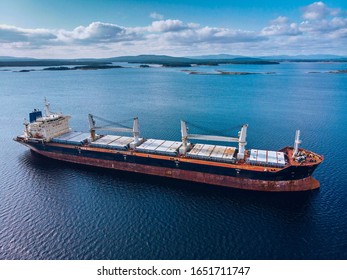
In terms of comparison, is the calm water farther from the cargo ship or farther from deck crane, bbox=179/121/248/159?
deck crane, bbox=179/121/248/159

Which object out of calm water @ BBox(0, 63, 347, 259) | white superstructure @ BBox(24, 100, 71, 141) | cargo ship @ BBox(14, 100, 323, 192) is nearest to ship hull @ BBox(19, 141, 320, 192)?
cargo ship @ BBox(14, 100, 323, 192)

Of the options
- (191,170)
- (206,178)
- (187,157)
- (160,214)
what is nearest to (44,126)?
(187,157)

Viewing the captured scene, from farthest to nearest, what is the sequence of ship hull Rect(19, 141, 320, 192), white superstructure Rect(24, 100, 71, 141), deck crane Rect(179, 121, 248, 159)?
white superstructure Rect(24, 100, 71, 141) → deck crane Rect(179, 121, 248, 159) → ship hull Rect(19, 141, 320, 192)

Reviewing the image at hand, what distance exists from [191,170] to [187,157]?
8.05 feet

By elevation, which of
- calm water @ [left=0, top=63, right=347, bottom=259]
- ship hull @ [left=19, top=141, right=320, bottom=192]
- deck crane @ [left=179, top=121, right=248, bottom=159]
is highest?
deck crane @ [left=179, top=121, right=248, bottom=159]

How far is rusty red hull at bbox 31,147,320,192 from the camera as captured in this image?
114 ft

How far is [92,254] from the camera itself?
969 inches

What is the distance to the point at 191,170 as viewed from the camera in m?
38.2

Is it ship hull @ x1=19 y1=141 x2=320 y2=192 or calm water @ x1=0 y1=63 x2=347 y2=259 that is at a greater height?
ship hull @ x1=19 y1=141 x2=320 y2=192

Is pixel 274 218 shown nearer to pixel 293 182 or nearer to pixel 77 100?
pixel 293 182

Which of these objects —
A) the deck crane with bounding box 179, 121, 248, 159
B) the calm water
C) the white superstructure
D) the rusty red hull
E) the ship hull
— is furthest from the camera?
the white superstructure

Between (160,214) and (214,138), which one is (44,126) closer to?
(160,214)

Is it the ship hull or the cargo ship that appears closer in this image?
the ship hull

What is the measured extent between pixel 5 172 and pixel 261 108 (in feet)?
242
